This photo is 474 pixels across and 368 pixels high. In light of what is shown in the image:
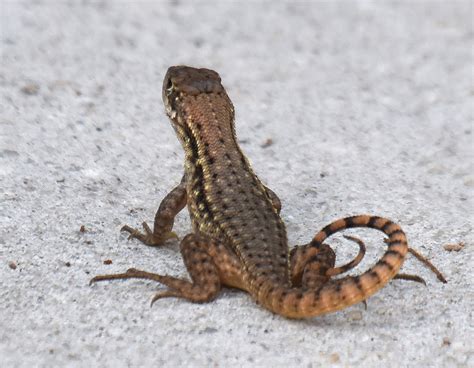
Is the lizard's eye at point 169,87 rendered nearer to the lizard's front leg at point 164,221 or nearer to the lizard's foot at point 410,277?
the lizard's front leg at point 164,221

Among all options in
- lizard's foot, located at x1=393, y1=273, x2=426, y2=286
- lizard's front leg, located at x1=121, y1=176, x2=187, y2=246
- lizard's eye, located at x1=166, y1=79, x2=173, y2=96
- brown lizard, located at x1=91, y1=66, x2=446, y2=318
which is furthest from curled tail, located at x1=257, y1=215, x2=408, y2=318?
lizard's eye, located at x1=166, y1=79, x2=173, y2=96

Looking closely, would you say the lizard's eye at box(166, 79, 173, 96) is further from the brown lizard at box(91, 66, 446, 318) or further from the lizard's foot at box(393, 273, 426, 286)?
the lizard's foot at box(393, 273, 426, 286)

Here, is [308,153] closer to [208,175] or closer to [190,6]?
[208,175]

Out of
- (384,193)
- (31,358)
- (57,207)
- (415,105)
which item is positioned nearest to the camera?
(31,358)

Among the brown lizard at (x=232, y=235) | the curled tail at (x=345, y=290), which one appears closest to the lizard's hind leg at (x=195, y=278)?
the brown lizard at (x=232, y=235)

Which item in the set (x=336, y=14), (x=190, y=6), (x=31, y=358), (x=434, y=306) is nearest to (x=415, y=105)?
(x=336, y=14)

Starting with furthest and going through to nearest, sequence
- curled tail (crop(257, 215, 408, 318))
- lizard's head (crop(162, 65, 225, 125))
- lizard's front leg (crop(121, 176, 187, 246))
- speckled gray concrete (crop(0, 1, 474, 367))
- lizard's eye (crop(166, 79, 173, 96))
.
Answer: lizard's eye (crop(166, 79, 173, 96)) → lizard's head (crop(162, 65, 225, 125)) → lizard's front leg (crop(121, 176, 187, 246)) → speckled gray concrete (crop(0, 1, 474, 367)) → curled tail (crop(257, 215, 408, 318))
